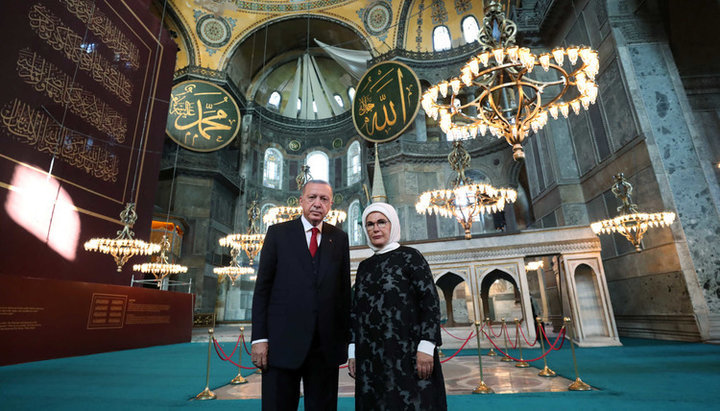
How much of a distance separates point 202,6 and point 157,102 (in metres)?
8.85

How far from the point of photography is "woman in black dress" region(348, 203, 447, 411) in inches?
53.9

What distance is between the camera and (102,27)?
27.3 ft

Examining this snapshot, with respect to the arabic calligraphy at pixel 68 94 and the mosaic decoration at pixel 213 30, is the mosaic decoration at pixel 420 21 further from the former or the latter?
the arabic calligraphy at pixel 68 94

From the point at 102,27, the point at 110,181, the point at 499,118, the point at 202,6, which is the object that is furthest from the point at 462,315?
the point at 202,6

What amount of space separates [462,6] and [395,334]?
56.5 feet

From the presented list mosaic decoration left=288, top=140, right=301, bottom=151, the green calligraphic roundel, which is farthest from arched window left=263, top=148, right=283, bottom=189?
the green calligraphic roundel

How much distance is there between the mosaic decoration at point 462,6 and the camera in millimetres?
14867

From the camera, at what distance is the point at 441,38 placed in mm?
15266

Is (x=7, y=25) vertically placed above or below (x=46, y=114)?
above

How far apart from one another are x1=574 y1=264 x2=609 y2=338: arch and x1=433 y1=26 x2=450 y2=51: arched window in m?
12.1

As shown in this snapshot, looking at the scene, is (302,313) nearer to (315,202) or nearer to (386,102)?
(315,202)

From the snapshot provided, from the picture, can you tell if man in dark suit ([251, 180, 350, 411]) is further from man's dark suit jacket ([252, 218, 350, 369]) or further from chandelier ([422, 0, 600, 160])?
chandelier ([422, 0, 600, 160])

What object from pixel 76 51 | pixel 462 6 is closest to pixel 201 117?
pixel 76 51

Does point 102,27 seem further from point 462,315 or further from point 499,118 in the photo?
point 462,315
